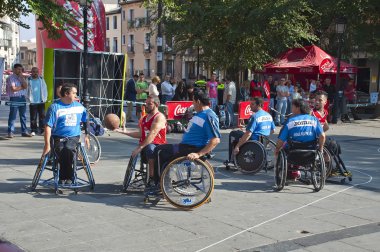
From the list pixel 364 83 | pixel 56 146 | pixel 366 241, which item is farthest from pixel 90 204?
pixel 364 83

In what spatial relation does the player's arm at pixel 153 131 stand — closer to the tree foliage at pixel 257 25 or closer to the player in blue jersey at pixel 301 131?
the player in blue jersey at pixel 301 131

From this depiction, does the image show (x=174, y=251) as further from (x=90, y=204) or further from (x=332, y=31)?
(x=332, y=31)

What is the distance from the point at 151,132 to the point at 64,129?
4.41 feet

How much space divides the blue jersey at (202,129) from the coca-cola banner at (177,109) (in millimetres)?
7742

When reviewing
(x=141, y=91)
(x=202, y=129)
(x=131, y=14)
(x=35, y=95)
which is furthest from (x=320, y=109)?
(x=131, y=14)

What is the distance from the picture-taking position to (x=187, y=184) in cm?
687

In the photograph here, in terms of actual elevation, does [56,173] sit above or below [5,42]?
below

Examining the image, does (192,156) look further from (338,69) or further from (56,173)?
(338,69)

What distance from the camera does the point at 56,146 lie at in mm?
7637

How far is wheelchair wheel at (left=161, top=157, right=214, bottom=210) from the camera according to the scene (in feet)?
22.5

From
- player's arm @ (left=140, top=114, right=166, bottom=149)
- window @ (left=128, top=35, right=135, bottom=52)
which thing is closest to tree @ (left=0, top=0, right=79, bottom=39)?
player's arm @ (left=140, top=114, right=166, bottom=149)

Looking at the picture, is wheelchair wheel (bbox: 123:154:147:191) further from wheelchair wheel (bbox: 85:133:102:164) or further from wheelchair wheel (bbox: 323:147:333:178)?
wheelchair wheel (bbox: 323:147:333:178)

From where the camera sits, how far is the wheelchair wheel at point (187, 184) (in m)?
6.85

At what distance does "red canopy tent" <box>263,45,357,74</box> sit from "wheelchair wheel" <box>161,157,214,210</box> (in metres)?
15.5
